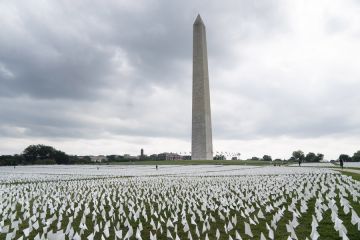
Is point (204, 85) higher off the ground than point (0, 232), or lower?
higher

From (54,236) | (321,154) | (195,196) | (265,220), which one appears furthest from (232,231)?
(321,154)

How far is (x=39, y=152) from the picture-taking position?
94.0 metres

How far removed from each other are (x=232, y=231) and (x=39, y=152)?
313 ft

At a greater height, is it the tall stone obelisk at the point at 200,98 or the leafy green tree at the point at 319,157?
the tall stone obelisk at the point at 200,98

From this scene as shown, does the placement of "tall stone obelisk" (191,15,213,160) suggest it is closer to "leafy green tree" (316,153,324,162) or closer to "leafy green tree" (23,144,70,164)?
"leafy green tree" (316,153,324,162)

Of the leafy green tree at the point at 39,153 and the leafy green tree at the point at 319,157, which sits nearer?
the leafy green tree at the point at 319,157

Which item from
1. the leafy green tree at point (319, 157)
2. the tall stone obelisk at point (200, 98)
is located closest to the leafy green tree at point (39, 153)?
the tall stone obelisk at point (200, 98)

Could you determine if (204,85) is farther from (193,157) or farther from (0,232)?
(0,232)

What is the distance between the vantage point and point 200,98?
55781mm

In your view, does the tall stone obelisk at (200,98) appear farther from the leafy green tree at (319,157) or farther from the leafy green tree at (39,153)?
the leafy green tree at (39,153)

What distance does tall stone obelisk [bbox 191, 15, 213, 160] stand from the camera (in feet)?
182

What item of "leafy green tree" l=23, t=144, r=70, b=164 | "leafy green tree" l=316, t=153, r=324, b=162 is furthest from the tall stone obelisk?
"leafy green tree" l=23, t=144, r=70, b=164

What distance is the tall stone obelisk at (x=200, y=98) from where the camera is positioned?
55.4 metres

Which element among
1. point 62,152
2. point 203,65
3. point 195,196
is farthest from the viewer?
point 62,152
